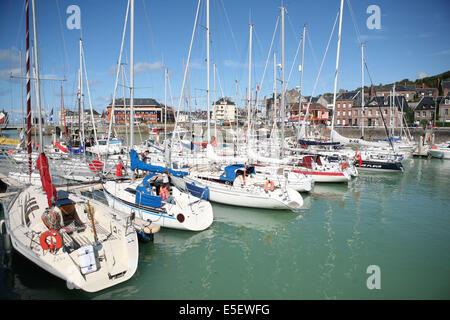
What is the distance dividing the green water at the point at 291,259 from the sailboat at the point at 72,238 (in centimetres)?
86

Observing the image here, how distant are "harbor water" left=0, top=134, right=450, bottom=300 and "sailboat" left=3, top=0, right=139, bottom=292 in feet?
2.87

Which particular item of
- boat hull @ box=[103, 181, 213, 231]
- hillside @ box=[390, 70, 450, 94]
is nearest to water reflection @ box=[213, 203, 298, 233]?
boat hull @ box=[103, 181, 213, 231]

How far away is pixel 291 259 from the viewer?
10.9 metres

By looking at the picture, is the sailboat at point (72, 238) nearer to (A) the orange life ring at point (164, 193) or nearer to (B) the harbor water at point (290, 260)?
(B) the harbor water at point (290, 260)

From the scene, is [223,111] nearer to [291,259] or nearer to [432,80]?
[291,259]

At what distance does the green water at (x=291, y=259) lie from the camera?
877 centimetres

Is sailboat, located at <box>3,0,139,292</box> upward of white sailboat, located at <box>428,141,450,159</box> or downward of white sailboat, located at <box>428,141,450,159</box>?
downward

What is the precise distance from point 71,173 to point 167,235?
492 inches

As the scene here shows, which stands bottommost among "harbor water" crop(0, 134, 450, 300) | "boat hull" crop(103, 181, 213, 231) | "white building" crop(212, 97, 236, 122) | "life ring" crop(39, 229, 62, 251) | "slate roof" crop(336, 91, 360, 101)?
"harbor water" crop(0, 134, 450, 300)

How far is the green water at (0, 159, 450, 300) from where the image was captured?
28.8 feet

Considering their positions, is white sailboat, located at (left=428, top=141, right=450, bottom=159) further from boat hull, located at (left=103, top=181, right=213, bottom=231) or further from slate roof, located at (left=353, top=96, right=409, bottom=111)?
boat hull, located at (left=103, top=181, right=213, bottom=231)

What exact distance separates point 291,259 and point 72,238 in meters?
8.18

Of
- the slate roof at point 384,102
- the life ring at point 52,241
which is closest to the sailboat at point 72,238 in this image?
the life ring at point 52,241

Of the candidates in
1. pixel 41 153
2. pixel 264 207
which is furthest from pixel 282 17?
pixel 41 153
